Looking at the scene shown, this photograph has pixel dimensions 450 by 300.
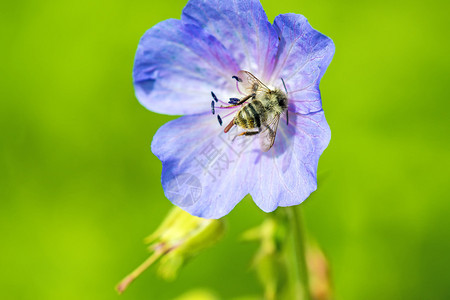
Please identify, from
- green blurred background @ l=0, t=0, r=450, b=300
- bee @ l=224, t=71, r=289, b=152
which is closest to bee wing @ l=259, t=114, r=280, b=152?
bee @ l=224, t=71, r=289, b=152

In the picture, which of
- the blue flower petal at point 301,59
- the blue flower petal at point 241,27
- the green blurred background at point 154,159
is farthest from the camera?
the green blurred background at point 154,159

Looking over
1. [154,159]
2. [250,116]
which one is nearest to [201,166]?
[250,116]

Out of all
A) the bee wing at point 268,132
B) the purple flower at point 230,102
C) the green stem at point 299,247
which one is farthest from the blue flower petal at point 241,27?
the green stem at point 299,247

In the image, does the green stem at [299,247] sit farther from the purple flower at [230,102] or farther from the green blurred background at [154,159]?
the green blurred background at [154,159]

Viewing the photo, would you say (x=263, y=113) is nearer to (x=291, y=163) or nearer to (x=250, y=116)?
(x=250, y=116)

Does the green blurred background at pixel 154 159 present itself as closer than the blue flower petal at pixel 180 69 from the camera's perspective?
No

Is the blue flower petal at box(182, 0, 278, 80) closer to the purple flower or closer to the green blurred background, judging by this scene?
the purple flower

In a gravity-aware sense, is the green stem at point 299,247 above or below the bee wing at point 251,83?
below
